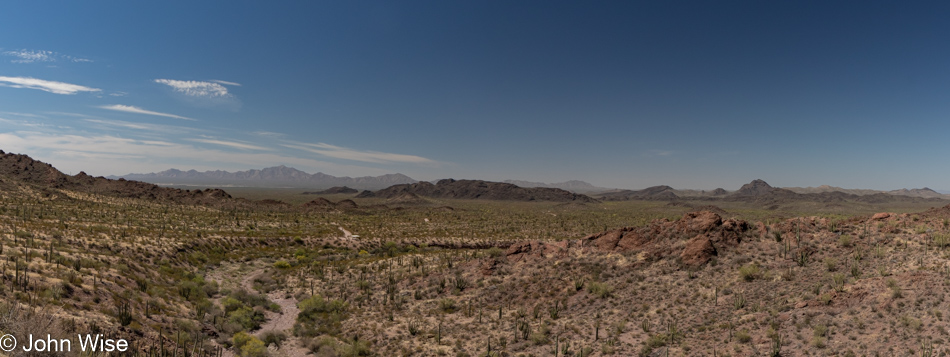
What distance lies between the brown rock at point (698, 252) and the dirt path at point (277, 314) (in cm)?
1836

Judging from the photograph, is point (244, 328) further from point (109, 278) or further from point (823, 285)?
point (823, 285)

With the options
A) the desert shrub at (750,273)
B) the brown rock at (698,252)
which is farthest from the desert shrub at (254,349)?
the desert shrub at (750,273)

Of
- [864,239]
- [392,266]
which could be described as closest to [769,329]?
[864,239]

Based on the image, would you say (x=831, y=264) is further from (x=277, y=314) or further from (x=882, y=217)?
(x=277, y=314)

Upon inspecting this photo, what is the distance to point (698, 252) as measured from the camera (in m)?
19.1

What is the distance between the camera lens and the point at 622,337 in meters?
14.1

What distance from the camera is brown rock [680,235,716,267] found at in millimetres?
18734

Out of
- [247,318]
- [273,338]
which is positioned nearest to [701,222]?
[273,338]

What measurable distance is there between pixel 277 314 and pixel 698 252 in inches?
859

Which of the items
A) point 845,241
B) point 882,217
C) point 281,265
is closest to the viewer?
point 845,241

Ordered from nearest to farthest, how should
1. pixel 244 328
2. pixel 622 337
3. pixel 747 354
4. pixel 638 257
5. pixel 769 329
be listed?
pixel 747 354 → pixel 769 329 → pixel 622 337 → pixel 244 328 → pixel 638 257

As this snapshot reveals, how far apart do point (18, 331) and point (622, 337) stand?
17.0 metres

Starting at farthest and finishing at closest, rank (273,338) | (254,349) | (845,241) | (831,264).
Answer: (845,241) → (831,264) → (273,338) → (254,349)

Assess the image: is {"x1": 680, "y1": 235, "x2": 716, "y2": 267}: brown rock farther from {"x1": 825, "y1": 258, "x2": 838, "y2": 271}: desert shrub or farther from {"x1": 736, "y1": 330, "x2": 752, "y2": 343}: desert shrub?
{"x1": 736, "y1": 330, "x2": 752, "y2": 343}: desert shrub
